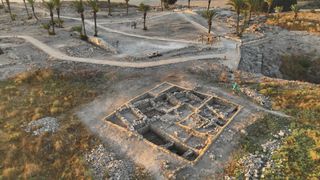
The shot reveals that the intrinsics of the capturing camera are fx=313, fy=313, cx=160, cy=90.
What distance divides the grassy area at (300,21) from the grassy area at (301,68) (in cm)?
1358

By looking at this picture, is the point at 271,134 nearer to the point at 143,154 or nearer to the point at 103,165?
the point at 143,154

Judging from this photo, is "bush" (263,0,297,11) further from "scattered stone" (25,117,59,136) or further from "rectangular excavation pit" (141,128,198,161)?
"scattered stone" (25,117,59,136)

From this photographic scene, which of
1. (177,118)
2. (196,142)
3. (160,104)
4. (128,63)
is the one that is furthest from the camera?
(128,63)

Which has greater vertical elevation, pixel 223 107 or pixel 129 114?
pixel 223 107

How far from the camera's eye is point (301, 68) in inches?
2162

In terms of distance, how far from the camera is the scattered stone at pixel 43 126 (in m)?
34.1

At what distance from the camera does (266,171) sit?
1071 inches

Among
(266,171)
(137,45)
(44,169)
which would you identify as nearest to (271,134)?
(266,171)

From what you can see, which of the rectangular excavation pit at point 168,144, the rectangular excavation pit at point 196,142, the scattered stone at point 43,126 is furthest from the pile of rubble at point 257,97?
the scattered stone at point 43,126

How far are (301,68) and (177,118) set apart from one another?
30717mm

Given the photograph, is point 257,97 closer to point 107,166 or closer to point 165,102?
point 165,102

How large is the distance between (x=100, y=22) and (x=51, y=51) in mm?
24060

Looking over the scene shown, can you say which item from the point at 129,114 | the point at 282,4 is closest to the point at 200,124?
the point at 129,114

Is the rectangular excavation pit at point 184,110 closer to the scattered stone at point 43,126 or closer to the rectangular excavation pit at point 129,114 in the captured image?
the rectangular excavation pit at point 129,114
